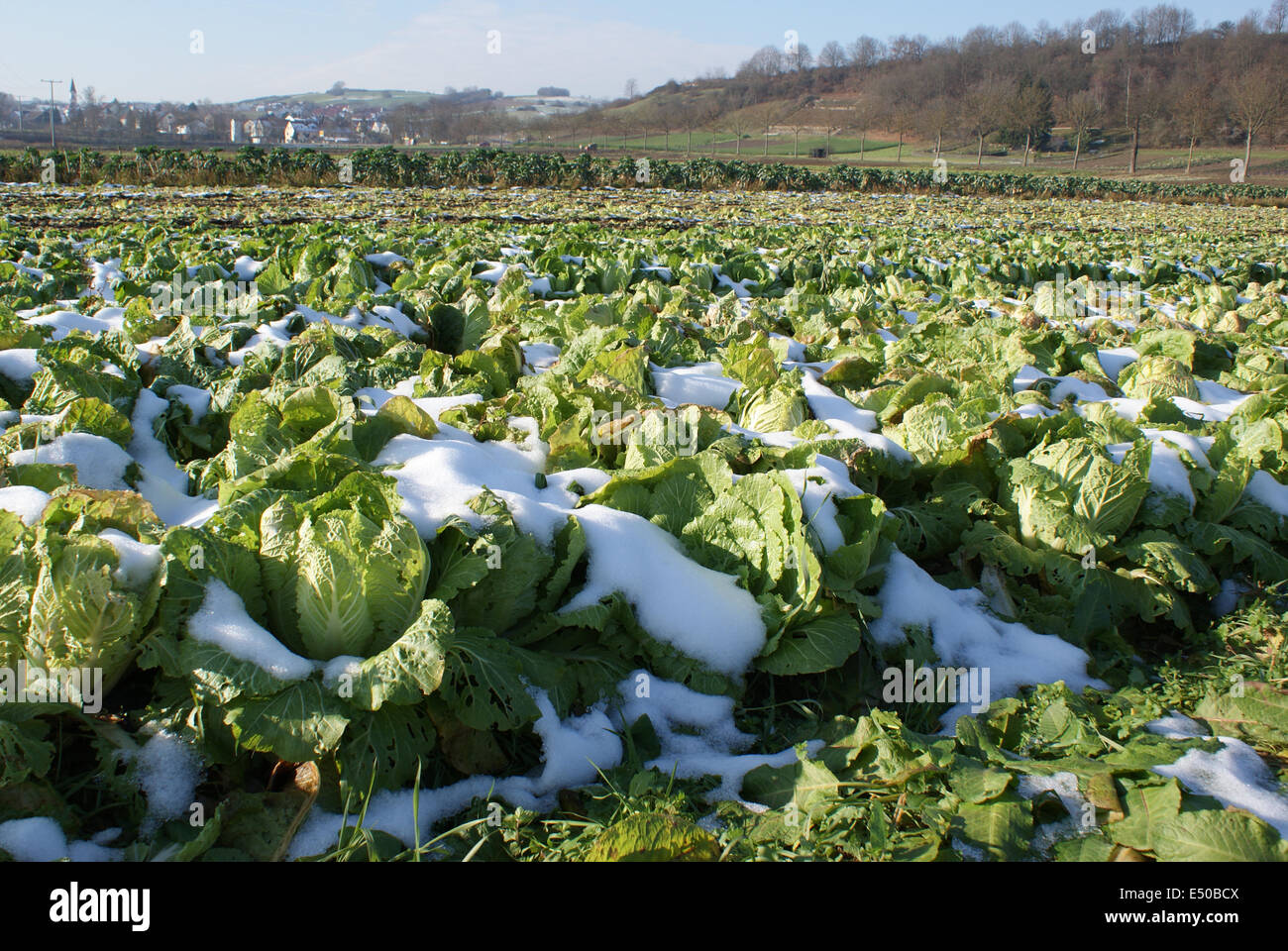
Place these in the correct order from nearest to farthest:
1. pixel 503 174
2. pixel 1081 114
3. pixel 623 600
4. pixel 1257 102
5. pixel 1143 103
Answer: pixel 623 600 < pixel 503 174 < pixel 1257 102 < pixel 1081 114 < pixel 1143 103

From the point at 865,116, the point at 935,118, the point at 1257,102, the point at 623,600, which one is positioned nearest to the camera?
the point at 623,600

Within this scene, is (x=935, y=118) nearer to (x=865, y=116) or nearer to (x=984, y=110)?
(x=984, y=110)

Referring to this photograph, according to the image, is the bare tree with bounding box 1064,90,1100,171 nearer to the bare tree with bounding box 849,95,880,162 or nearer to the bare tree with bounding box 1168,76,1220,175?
the bare tree with bounding box 1168,76,1220,175

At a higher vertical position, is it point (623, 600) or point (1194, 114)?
point (1194, 114)

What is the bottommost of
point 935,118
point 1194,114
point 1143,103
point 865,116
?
point 1194,114

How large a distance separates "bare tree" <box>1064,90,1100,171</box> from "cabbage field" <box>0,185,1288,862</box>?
67617 millimetres

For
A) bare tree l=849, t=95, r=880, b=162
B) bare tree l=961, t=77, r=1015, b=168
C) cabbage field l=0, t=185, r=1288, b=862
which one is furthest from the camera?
bare tree l=849, t=95, r=880, b=162

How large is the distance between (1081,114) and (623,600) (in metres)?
77.2

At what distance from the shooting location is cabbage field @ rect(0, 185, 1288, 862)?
2.27 meters

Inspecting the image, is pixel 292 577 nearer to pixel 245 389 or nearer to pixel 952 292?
pixel 245 389

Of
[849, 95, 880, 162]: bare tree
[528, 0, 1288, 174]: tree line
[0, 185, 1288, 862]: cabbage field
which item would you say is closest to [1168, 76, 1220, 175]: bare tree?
[528, 0, 1288, 174]: tree line

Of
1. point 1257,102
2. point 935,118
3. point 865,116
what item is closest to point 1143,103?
point 1257,102

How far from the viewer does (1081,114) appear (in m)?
64.2

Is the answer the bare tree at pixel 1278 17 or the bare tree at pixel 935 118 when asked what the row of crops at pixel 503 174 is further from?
the bare tree at pixel 1278 17
